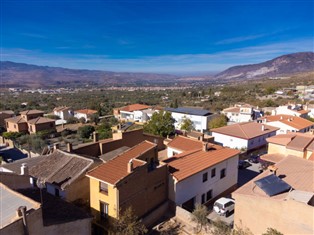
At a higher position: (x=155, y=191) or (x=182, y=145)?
(x=182, y=145)

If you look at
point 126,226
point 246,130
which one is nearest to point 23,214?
point 126,226

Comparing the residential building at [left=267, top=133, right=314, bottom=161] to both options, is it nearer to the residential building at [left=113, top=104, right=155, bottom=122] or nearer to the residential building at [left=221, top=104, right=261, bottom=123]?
the residential building at [left=221, top=104, right=261, bottom=123]

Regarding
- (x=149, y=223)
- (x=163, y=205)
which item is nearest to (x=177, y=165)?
(x=163, y=205)

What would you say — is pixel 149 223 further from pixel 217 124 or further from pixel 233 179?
pixel 217 124

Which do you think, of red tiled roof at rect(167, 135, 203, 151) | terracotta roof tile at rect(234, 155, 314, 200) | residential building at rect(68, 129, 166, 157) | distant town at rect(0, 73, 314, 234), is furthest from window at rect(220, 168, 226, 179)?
residential building at rect(68, 129, 166, 157)

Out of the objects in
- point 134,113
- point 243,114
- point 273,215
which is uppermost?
point 273,215

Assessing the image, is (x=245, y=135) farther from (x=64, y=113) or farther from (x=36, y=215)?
(x=64, y=113)
